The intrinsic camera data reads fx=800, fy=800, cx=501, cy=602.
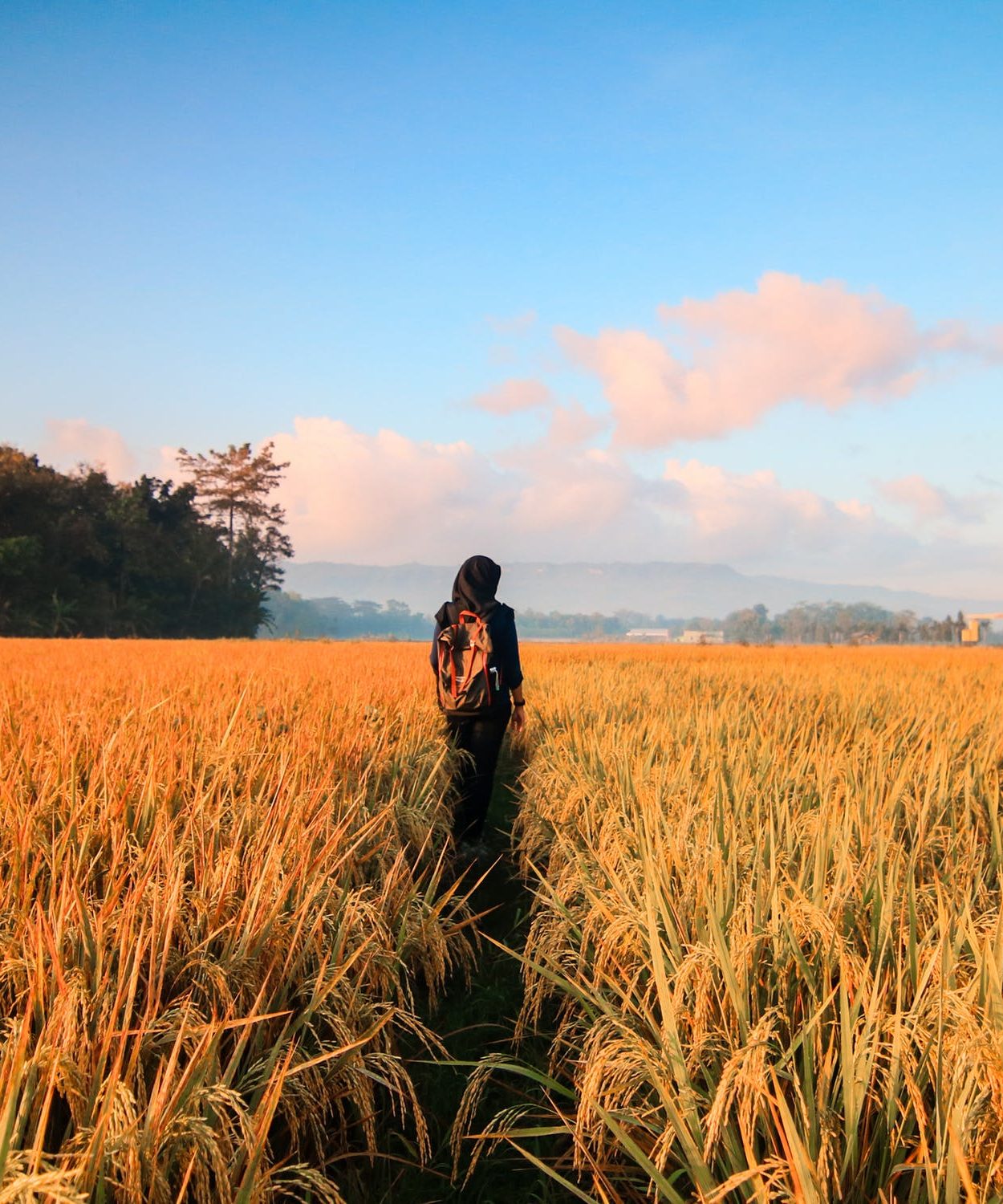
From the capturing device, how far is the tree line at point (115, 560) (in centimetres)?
3428

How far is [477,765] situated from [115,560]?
3813 centimetres

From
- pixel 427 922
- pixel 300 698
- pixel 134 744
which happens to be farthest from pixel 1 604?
pixel 427 922

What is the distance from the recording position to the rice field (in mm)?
1362

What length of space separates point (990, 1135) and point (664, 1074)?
0.58 metres

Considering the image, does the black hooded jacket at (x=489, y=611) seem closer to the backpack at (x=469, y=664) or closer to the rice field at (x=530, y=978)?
the backpack at (x=469, y=664)

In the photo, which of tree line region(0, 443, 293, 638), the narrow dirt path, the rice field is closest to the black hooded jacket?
the rice field

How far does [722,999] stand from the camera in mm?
1809

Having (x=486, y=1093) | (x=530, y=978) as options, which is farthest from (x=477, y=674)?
(x=486, y=1093)

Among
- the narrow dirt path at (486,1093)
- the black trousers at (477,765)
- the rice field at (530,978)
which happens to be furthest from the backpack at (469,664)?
the narrow dirt path at (486,1093)

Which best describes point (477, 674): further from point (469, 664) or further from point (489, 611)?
point (489, 611)

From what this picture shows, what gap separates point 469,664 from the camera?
5.12 metres

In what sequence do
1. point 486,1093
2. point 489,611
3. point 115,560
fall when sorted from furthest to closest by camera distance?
point 115,560 < point 489,611 < point 486,1093

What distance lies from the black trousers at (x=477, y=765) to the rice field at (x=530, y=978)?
0.67 m

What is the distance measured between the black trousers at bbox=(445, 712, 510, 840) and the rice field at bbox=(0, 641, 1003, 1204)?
671 mm
